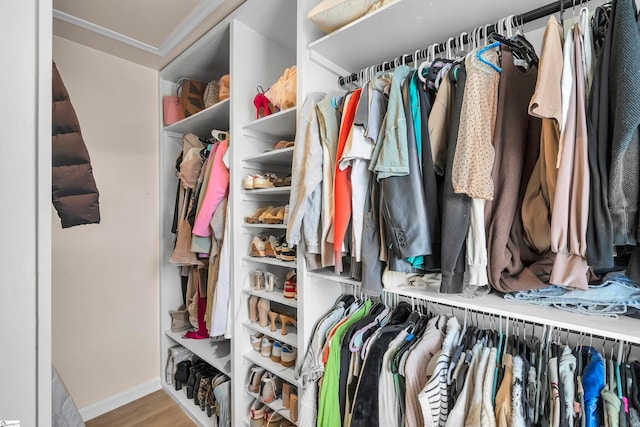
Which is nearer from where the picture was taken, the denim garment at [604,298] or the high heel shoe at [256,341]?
the denim garment at [604,298]

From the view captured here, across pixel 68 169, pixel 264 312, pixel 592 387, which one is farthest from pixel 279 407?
pixel 68 169

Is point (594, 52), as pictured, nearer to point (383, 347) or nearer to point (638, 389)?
point (638, 389)

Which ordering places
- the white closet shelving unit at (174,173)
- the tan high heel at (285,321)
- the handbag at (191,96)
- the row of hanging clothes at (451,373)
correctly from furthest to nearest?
the handbag at (191,96)
the white closet shelving unit at (174,173)
the tan high heel at (285,321)
the row of hanging clothes at (451,373)

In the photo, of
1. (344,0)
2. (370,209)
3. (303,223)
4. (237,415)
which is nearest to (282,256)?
(303,223)

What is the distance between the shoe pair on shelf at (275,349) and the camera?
1352mm

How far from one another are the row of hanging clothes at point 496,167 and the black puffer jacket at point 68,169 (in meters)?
0.72

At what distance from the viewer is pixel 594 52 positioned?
0.64m

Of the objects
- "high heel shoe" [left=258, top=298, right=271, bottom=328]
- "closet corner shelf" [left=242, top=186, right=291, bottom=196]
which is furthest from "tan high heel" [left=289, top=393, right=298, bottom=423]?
"closet corner shelf" [left=242, top=186, right=291, bottom=196]

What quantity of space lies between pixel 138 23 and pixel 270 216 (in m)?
1.37

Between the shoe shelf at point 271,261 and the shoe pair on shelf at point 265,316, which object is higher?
the shoe shelf at point 271,261

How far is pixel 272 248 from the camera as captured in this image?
55.4 inches

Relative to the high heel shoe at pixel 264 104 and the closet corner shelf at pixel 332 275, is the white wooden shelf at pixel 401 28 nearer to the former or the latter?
the high heel shoe at pixel 264 104

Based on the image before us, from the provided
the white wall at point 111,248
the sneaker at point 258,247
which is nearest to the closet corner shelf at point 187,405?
the white wall at point 111,248

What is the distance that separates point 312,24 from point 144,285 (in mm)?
2038
